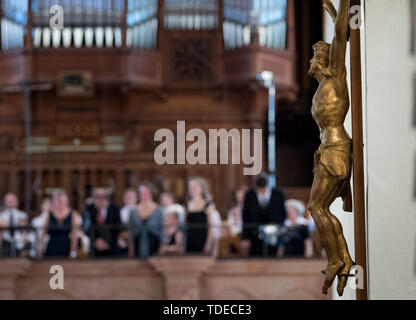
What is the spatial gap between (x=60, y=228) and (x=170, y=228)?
1086 mm

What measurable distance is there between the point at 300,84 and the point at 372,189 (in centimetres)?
1271

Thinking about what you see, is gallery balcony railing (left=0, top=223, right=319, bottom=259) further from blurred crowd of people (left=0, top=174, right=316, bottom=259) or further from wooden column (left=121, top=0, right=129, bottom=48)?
wooden column (left=121, top=0, right=129, bottom=48)

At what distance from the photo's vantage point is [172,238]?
847 cm

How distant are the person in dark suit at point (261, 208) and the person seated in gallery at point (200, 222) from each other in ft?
1.03

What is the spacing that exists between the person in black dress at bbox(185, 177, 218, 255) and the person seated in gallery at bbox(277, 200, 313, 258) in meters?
0.72

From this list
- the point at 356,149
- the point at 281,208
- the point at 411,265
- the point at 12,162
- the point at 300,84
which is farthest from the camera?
the point at 300,84

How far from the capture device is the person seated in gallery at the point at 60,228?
813 centimetres

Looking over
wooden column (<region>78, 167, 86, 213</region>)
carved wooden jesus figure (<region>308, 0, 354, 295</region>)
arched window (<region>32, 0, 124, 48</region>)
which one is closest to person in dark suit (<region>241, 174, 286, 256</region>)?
wooden column (<region>78, 167, 86, 213</region>)

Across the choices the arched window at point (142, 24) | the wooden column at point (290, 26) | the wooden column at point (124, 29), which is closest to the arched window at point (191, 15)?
the arched window at point (142, 24)

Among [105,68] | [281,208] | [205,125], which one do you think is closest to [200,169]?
[205,125]
